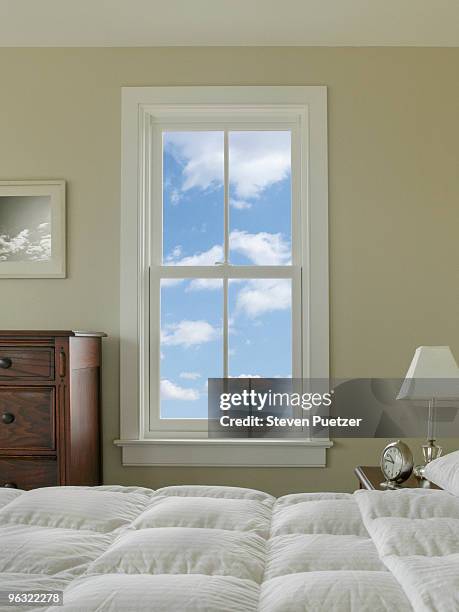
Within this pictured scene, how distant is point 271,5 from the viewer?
344 centimetres

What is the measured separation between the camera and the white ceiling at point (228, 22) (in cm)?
343

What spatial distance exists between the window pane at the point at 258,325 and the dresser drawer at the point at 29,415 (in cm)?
103

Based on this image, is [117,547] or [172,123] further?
[172,123]

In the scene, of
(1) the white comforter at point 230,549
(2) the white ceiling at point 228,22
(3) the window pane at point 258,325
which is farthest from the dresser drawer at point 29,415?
(2) the white ceiling at point 228,22

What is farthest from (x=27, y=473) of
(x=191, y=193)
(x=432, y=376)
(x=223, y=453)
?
(x=432, y=376)

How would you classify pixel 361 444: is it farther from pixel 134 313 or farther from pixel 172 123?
pixel 172 123

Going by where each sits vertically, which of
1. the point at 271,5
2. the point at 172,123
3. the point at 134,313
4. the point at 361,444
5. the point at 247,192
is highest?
the point at 271,5

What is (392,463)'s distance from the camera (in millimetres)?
2715

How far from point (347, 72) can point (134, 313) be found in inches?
63.3

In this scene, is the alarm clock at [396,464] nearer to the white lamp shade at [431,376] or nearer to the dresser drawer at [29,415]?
the white lamp shade at [431,376]

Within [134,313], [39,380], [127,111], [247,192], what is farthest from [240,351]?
[127,111]

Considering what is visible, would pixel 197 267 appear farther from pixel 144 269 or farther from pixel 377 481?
pixel 377 481

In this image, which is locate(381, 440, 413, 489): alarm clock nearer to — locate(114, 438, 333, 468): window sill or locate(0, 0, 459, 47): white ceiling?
locate(114, 438, 333, 468): window sill

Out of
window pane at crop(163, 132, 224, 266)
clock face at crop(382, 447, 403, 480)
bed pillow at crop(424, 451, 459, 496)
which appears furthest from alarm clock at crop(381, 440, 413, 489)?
window pane at crop(163, 132, 224, 266)
